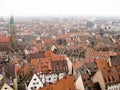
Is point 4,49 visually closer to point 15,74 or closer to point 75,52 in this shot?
point 75,52

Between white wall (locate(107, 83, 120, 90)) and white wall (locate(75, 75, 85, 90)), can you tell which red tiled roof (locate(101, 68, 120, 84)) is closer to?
white wall (locate(107, 83, 120, 90))

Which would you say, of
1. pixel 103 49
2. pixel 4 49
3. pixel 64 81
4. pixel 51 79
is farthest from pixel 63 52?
pixel 64 81

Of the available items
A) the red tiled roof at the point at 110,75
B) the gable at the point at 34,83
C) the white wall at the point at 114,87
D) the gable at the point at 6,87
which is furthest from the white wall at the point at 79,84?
the gable at the point at 6,87

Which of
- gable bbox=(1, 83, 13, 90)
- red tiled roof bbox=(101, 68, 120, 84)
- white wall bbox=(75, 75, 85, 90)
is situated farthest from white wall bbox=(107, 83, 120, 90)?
gable bbox=(1, 83, 13, 90)

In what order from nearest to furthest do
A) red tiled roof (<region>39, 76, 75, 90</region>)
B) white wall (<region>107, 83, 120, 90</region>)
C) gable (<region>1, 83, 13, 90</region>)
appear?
1. red tiled roof (<region>39, 76, 75, 90</region>)
2. gable (<region>1, 83, 13, 90</region>)
3. white wall (<region>107, 83, 120, 90</region>)

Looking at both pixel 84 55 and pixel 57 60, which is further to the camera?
pixel 84 55

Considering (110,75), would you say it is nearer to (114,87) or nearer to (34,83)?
(114,87)

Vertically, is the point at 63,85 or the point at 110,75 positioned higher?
the point at 110,75

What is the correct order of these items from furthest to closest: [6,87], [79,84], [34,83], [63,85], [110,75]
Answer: [34,83] → [110,75] → [79,84] → [63,85] → [6,87]

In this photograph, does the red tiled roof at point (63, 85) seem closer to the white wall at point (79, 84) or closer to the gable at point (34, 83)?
the white wall at point (79, 84)

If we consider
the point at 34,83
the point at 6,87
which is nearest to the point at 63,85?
the point at 34,83

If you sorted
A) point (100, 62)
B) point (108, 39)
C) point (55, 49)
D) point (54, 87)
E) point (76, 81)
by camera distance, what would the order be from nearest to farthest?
point (54, 87)
point (76, 81)
point (100, 62)
point (55, 49)
point (108, 39)
